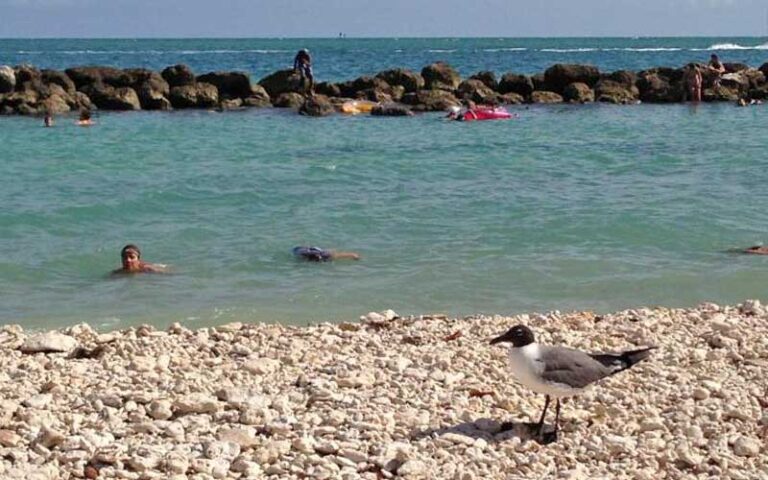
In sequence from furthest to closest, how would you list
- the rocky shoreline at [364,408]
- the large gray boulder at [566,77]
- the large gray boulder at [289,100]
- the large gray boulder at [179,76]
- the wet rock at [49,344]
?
the large gray boulder at [566,77] → the large gray boulder at [179,76] → the large gray boulder at [289,100] → the wet rock at [49,344] → the rocky shoreline at [364,408]

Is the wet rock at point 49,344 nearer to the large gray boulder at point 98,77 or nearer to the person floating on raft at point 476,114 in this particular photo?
the person floating on raft at point 476,114

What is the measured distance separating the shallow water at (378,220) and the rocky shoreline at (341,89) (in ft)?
24.7

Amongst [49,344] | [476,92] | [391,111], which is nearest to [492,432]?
[49,344]

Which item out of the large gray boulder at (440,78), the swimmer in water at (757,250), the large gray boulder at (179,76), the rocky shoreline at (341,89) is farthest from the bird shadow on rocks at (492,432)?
the large gray boulder at (179,76)

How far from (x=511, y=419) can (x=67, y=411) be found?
275cm

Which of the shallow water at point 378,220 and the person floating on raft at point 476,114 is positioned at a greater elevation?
the person floating on raft at point 476,114

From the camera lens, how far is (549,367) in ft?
21.4

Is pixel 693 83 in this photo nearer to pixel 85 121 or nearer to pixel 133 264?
pixel 85 121

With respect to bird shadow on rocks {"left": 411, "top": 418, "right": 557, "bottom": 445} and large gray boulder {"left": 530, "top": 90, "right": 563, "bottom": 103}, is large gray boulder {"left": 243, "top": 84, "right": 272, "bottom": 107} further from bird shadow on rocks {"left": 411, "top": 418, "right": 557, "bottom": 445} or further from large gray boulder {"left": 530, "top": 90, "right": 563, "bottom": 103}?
bird shadow on rocks {"left": 411, "top": 418, "right": 557, "bottom": 445}

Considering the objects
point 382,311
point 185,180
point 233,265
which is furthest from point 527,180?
point 382,311

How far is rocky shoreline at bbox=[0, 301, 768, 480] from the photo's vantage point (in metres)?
6.25

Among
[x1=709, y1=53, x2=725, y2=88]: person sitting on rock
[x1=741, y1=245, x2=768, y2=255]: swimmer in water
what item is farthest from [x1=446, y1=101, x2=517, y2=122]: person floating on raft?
[x1=741, y1=245, x2=768, y2=255]: swimmer in water

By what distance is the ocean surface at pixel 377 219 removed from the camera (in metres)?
11.9

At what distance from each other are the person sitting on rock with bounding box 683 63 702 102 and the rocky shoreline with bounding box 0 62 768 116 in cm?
38
